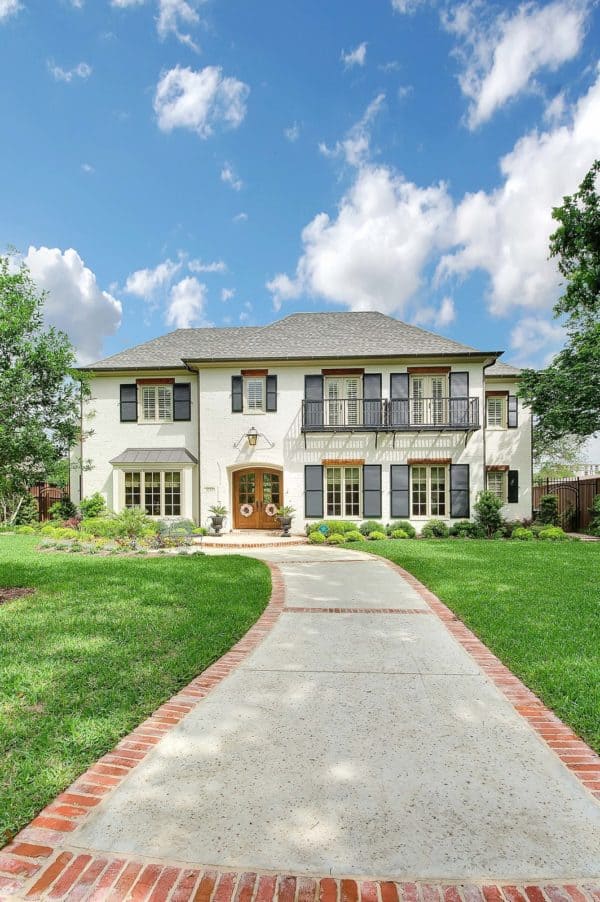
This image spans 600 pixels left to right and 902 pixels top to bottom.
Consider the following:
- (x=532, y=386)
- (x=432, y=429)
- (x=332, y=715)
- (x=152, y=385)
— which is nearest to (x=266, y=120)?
(x=152, y=385)

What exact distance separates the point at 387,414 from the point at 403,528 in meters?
4.23

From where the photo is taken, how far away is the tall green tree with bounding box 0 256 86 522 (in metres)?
6.43

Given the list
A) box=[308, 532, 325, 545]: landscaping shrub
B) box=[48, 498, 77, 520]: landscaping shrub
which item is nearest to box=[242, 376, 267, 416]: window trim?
box=[308, 532, 325, 545]: landscaping shrub

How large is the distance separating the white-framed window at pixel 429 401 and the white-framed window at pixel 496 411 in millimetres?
2773

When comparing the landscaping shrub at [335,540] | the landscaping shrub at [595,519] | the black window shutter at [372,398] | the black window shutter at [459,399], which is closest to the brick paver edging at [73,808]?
the landscaping shrub at [335,540]

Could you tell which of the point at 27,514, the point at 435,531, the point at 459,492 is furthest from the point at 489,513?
the point at 27,514

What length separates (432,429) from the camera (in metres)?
16.4

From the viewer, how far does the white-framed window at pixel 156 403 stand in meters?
17.9

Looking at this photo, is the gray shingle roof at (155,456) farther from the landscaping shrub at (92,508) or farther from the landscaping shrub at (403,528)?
the landscaping shrub at (403,528)

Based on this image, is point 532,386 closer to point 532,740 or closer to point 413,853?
point 532,740

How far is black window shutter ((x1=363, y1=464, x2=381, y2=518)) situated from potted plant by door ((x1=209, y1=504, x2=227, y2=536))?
17.2 ft

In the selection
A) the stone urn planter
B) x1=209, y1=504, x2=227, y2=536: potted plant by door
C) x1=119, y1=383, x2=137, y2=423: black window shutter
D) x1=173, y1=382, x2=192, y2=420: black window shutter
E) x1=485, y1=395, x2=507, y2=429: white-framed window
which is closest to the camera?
the stone urn planter

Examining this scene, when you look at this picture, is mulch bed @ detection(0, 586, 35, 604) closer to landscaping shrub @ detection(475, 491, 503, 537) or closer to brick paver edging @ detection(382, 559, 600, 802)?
brick paver edging @ detection(382, 559, 600, 802)

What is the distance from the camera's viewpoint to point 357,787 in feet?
7.92
